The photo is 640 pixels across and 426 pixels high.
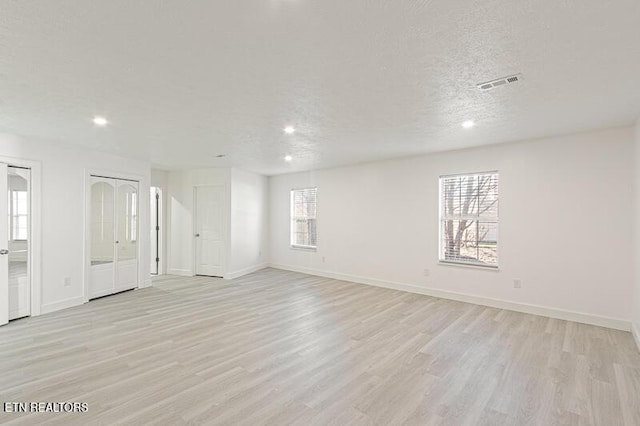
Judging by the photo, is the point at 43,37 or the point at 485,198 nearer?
the point at 43,37

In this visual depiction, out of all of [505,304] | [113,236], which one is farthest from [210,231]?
[505,304]

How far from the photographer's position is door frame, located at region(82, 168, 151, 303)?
4.89m

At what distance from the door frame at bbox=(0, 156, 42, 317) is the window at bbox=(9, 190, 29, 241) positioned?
6 centimetres

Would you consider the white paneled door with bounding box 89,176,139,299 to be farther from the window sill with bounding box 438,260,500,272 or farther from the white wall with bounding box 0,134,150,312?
the window sill with bounding box 438,260,500,272

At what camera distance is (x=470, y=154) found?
4977mm

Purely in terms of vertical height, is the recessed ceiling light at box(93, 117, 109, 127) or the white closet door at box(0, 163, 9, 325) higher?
the recessed ceiling light at box(93, 117, 109, 127)

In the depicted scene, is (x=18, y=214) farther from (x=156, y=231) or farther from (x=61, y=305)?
(x=156, y=231)

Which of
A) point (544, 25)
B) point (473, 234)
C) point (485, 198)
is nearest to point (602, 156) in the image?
point (485, 198)

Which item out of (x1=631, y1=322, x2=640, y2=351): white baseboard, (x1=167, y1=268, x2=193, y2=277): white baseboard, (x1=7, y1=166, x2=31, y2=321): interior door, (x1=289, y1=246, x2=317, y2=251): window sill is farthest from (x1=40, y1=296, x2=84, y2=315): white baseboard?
(x1=631, y1=322, x2=640, y2=351): white baseboard

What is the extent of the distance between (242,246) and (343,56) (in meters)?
5.85

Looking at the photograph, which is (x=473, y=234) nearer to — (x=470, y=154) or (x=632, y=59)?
(x=470, y=154)

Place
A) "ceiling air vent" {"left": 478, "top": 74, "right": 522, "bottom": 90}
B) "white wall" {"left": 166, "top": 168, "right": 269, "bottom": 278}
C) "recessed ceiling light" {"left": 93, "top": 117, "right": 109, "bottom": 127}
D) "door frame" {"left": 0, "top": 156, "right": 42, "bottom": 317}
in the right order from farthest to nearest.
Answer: "white wall" {"left": 166, "top": 168, "right": 269, "bottom": 278}
"door frame" {"left": 0, "top": 156, "right": 42, "bottom": 317}
"recessed ceiling light" {"left": 93, "top": 117, "right": 109, "bottom": 127}
"ceiling air vent" {"left": 478, "top": 74, "right": 522, "bottom": 90}

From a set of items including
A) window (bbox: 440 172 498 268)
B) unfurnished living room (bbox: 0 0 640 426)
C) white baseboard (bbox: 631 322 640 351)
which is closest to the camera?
unfurnished living room (bbox: 0 0 640 426)

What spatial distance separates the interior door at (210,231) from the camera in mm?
6980
